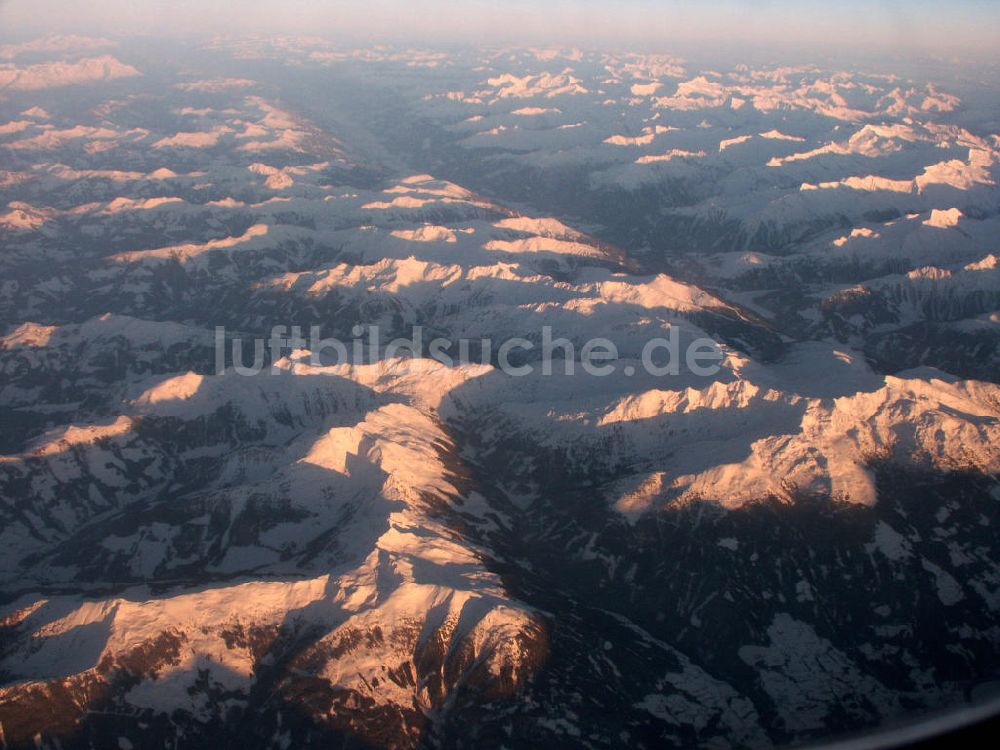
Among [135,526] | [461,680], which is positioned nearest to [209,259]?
[135,526]

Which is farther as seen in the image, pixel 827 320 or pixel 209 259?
pixel 209 259

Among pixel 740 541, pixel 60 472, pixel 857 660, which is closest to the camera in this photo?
pixel 857 660

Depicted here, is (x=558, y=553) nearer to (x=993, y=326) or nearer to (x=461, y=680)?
(x=461, y=680)

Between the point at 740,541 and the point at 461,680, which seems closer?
the point at 461,680

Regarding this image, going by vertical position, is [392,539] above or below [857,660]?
above

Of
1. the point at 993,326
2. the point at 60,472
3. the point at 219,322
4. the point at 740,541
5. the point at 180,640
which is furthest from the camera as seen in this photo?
the point at 219,322

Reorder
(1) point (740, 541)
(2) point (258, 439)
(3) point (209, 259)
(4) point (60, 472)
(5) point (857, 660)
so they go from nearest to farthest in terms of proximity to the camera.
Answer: (5) point (857, 660)
(1) point (740, 541)
(4) point (60, 472)
(2) point (258, 439)
(3) point (209, 259)

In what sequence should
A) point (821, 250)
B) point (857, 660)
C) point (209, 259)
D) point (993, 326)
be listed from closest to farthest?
point (857, 660) → point (993, 326) → point (209, 259) → point (821, 250)

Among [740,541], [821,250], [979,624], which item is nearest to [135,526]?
[740,541]

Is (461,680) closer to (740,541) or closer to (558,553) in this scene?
(558,553)
